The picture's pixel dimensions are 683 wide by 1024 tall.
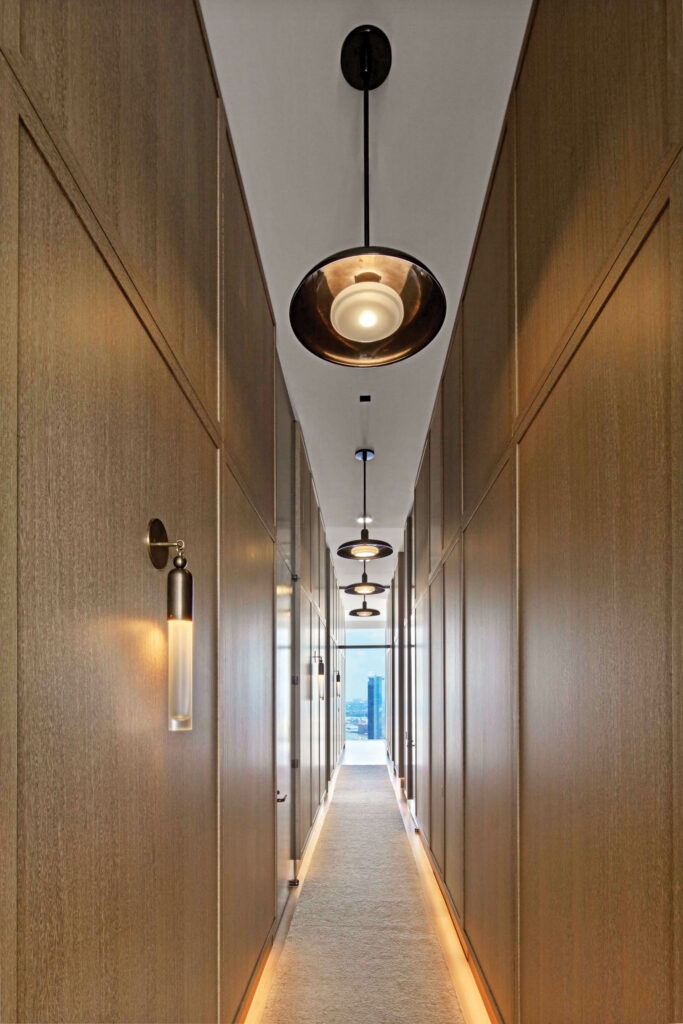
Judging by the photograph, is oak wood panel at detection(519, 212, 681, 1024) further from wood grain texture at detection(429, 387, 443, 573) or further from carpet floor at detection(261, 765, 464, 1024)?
wood grain texture at detection(429, 387, 443, 573)

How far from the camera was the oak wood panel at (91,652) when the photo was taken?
0.92 m

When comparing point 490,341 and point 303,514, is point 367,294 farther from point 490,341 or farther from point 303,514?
point 303,514

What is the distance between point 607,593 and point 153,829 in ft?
3.09

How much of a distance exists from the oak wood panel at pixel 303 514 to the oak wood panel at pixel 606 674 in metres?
3.45

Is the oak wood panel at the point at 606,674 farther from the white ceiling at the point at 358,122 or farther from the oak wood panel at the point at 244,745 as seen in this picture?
the white ceiling at the point at 358,122

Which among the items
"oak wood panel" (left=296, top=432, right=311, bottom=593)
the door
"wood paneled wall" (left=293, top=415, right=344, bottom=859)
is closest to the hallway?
the door

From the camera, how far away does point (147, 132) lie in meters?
1.49

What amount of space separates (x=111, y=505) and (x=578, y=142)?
1181 millimetres

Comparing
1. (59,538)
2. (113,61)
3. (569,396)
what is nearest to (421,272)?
(569,396)

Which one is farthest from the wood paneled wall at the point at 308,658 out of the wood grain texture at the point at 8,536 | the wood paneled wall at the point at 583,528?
the wood grain texture at the point at 8,536

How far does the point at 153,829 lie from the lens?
4.85 feet


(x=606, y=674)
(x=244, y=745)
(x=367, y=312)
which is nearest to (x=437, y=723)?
(x=244, y=745)

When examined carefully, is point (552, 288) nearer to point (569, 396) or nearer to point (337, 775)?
point (569, 396)

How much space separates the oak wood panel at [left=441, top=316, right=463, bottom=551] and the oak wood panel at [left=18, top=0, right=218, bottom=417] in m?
1.75
